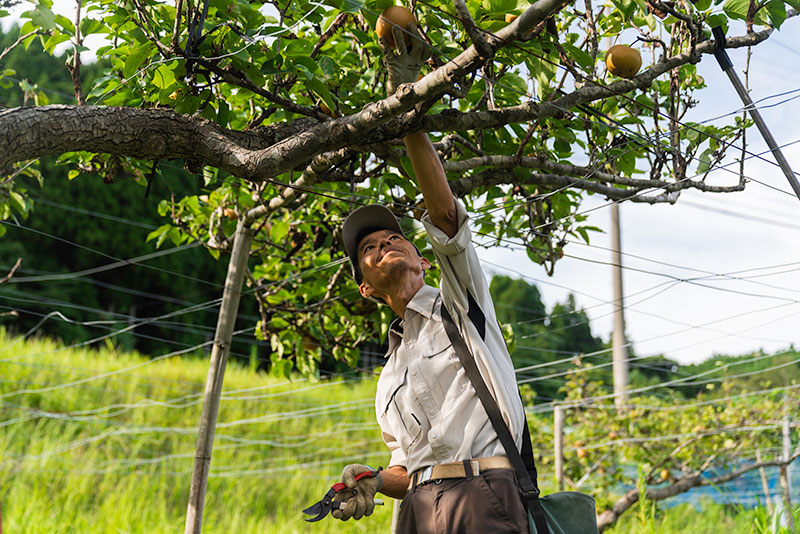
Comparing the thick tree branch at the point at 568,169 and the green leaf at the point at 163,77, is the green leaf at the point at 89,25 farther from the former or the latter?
the thick tree branch at the point at 568,169

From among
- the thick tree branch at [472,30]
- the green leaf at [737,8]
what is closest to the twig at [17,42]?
the thick tree branch at [472,30]

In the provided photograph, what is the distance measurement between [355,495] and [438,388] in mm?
289

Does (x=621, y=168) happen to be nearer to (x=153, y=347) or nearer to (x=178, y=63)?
(x=178, y=63)

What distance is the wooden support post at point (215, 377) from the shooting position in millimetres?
2297

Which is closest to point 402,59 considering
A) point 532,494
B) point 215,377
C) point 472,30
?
point 472,30

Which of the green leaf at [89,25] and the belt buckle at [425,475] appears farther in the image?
the green leaf at [89,25]

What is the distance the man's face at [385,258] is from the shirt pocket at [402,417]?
0.21 metres

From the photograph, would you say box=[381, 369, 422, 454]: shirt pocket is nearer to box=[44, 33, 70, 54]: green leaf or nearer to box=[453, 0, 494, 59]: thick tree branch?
box=[453, 0, 494, 59]: thick tree branch

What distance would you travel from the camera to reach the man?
1235mm

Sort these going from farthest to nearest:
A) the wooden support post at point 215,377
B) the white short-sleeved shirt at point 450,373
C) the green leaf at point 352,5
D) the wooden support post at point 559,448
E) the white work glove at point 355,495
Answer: the wooden support post at point 559,448 → the wooden support post at point 215,377 → the white work glove at point 355,495 → the white short-sleeved shirt at point 450,373 → the green leaf at point 352,5

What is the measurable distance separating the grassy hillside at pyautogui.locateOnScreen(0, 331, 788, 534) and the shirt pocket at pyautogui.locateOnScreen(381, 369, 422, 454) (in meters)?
2.35

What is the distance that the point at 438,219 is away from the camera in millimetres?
1322

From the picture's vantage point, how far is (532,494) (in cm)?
123

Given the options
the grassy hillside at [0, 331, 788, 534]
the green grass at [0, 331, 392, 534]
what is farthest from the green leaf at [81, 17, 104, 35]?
the grassy hillside at [0, 331, 788, 534]
